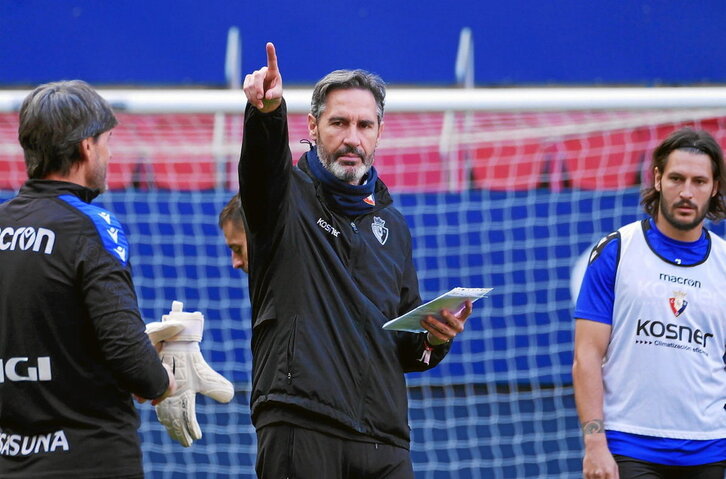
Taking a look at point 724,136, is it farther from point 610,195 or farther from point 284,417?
point 284,417

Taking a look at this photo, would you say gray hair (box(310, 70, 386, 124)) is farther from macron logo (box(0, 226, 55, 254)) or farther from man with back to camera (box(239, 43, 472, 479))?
macron logo (box(0, 226, 55, 254))

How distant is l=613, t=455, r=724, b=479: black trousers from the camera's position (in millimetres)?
3795

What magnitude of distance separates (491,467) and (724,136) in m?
2.80

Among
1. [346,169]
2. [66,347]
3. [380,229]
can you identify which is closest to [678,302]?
[380,229]

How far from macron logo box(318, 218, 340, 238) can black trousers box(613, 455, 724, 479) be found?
1422 mm

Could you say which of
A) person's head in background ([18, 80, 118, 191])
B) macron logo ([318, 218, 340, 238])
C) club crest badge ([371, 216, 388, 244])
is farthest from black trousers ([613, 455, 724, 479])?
person's head in background ([18, 80, 118, 191])

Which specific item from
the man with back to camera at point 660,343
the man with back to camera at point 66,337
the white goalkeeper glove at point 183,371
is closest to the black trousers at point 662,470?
the man with back to camera at point 660,343

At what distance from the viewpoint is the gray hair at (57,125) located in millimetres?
2803

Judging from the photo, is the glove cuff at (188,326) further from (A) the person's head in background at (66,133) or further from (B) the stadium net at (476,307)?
(B) the stadium net at (476,307)

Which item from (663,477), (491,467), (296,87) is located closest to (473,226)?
(491,467)

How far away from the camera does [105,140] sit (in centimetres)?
289

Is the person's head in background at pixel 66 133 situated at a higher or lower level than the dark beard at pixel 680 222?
higher

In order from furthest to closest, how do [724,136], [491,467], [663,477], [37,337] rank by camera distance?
[724,136], [491,467], [663,477], [37,337]

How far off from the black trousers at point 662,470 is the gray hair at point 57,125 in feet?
7.35
